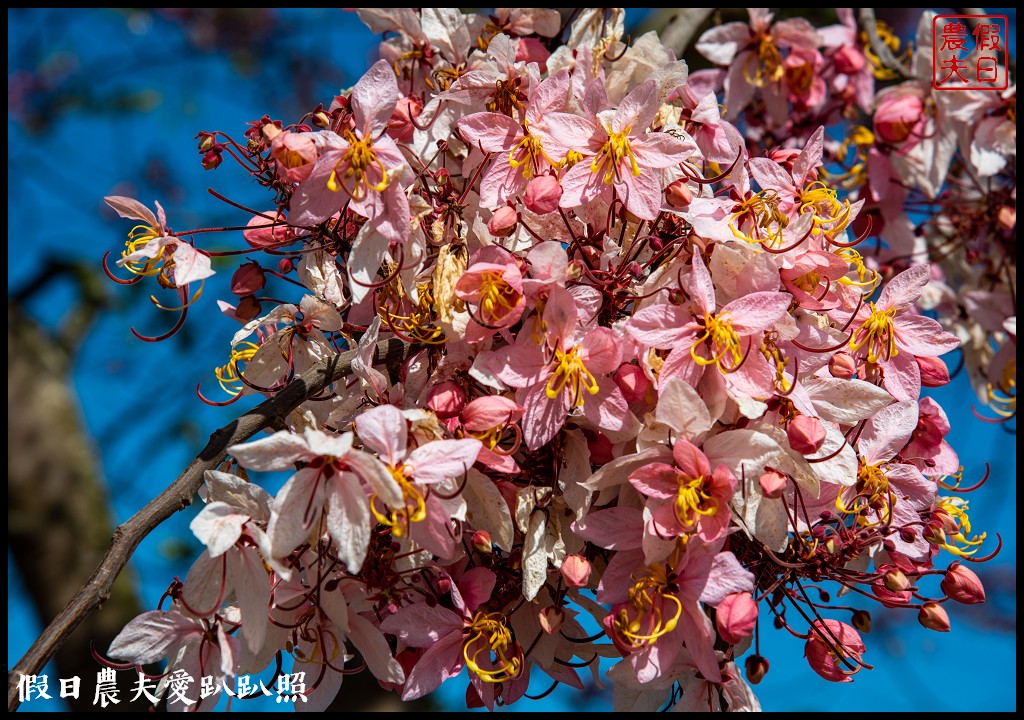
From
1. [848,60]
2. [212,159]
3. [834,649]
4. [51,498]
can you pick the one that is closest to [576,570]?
[834,649]

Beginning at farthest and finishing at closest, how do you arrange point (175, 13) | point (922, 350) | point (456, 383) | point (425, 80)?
point (175, 13)
point (425, 80)
point (922, 350)
point (456, 383)

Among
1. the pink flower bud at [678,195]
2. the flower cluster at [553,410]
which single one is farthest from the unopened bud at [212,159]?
the pink flower bud at [678,195]

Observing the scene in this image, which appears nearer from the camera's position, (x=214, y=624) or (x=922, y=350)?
(x=214, y=624)

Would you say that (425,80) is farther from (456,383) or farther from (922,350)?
(922,350)

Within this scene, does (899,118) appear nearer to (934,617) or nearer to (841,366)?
(841,366)

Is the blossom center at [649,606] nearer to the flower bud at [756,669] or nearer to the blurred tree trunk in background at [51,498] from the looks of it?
the flower bud at [756,669]

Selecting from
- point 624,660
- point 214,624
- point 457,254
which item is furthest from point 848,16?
point 214,624
